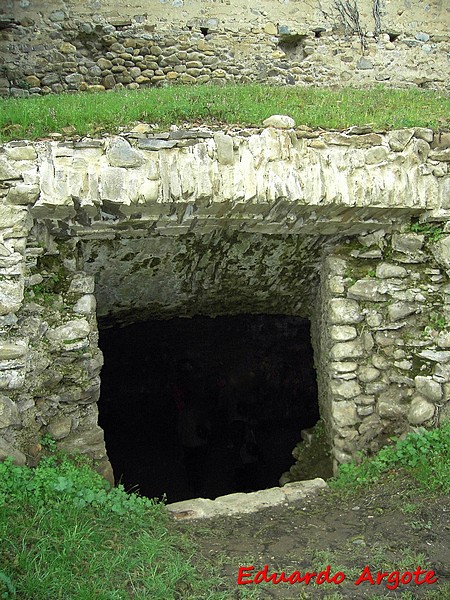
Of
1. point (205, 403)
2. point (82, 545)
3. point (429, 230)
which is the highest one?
point (429, 230)

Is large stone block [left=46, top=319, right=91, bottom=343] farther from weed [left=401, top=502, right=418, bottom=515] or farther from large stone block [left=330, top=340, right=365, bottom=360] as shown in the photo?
weed [left=401, top=502, right=418, bottom=515]

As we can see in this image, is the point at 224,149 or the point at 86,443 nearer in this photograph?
the point at 224,149

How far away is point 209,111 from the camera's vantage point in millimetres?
4281

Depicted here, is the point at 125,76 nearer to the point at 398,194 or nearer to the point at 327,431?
the point at 398,194

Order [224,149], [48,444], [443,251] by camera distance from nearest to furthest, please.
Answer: [224,149] → [48,444] → [443,251]

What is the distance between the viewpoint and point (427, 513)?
3508 millimetres

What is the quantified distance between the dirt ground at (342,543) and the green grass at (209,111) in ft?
8.73

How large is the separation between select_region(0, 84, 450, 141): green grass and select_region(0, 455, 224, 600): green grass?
85.6 inches

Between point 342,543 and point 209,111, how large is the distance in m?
3.10

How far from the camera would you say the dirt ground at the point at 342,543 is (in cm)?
286

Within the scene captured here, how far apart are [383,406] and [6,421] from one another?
2.70 m

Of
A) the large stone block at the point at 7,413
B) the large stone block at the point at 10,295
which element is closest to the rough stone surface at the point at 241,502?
the large stone block at the point at 7,413

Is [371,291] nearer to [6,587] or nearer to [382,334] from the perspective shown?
[382,334]

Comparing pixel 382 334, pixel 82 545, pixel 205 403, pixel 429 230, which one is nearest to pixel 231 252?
pixel 382 334
